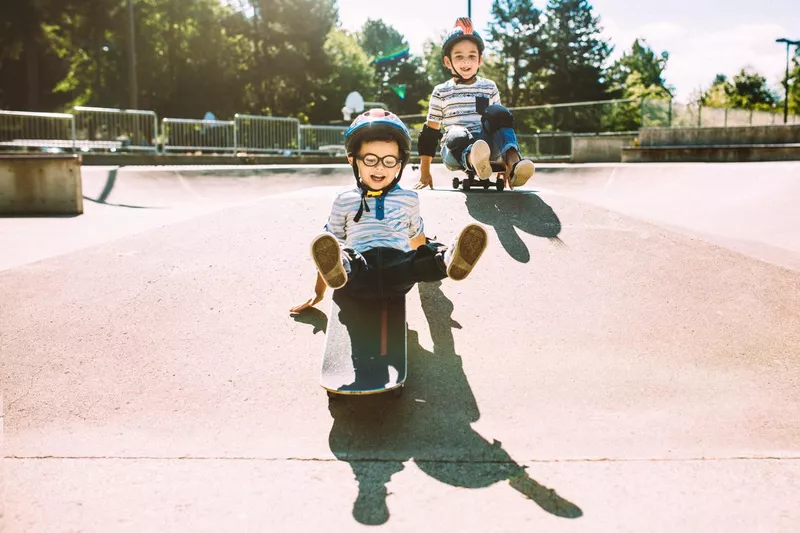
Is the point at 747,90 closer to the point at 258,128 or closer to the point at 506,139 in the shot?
the point at 258,128

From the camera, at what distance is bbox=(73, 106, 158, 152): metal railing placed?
62.3ft

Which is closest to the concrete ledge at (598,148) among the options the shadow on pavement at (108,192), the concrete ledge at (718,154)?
the concrete ledge at (718,154)

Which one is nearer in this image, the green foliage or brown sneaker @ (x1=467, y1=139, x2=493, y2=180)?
brown sneaker @ (x1=467, y1=139, x2=493, y2=180)

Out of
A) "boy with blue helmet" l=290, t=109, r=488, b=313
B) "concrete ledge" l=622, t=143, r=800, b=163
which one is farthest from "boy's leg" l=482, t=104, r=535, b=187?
"concrete ledge" l=622, t=143, r=800, b=163

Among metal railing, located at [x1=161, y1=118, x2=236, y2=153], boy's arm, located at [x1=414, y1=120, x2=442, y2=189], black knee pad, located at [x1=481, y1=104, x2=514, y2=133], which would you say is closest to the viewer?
black knee pad, located at [x1=481, y1=104, x2=514, y2=133]

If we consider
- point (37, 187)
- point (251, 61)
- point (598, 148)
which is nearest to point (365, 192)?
point (37, 187)

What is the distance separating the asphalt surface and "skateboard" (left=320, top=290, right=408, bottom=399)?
24cm

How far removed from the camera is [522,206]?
641 cm

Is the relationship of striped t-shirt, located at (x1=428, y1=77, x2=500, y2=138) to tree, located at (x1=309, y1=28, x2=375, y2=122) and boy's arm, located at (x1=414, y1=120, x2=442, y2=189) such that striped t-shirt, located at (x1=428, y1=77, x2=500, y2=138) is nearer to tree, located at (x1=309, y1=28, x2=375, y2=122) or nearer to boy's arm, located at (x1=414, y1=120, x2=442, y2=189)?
boy's arm, located at (x1=414, y1=120, x2=442, y2=189)

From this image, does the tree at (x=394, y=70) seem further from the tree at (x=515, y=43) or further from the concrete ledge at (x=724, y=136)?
the concrete ledge at (x=724, y=136)

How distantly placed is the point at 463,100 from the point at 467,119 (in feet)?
0.64

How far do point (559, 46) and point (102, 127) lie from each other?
153 feet

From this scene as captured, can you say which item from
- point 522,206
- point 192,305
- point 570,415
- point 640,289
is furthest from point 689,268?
point 192,305

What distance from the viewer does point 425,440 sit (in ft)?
10.8
